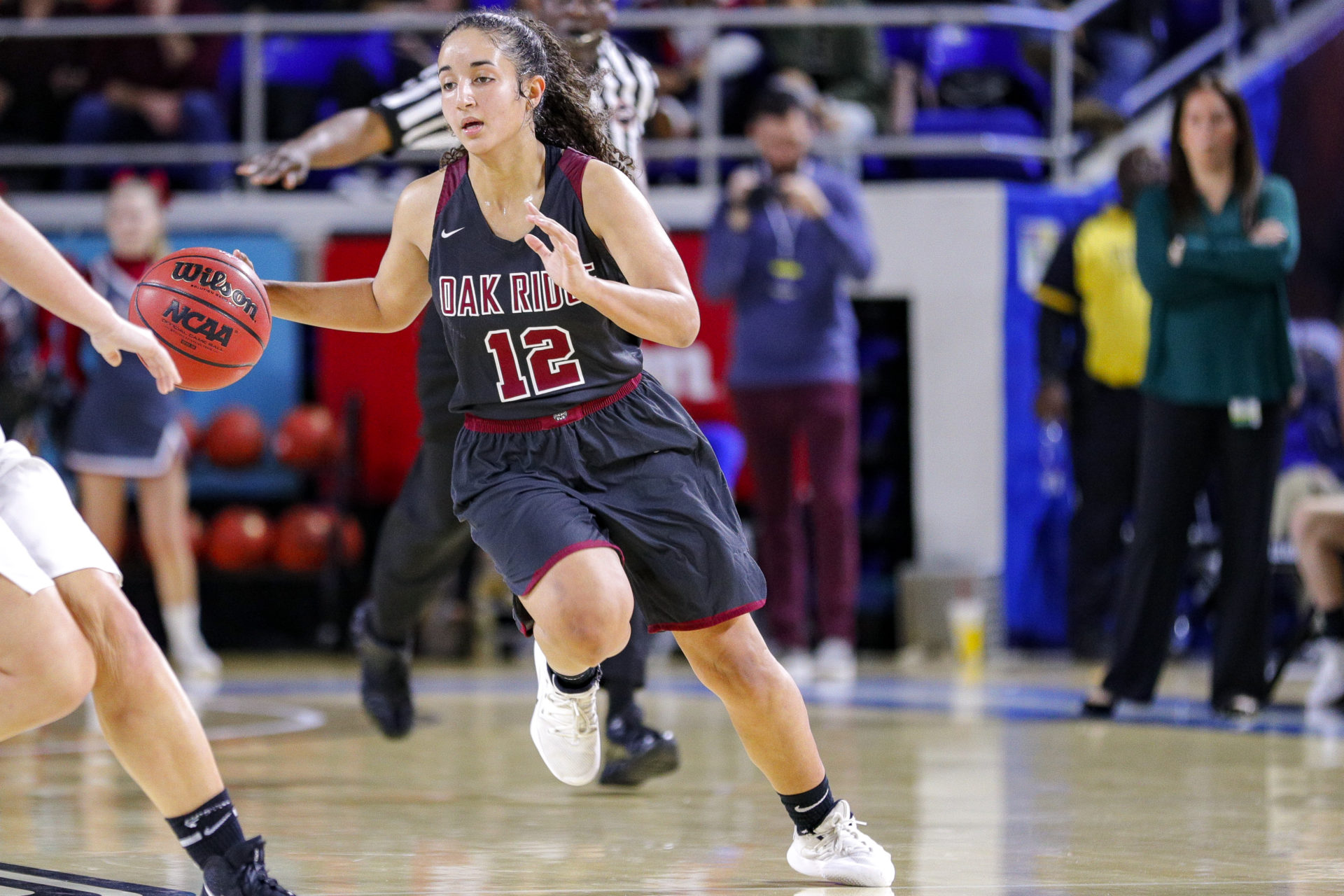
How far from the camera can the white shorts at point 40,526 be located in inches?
109

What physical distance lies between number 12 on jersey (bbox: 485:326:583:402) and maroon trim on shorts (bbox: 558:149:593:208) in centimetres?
26

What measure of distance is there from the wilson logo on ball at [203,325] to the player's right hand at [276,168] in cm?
79

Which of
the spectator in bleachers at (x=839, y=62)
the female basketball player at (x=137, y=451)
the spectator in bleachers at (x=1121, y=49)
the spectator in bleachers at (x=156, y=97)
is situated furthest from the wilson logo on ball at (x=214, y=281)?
the spectator in bleachers at (x=1121, y=49)

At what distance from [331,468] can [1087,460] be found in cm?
378

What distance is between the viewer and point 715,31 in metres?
9.93

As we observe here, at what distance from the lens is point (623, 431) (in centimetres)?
335

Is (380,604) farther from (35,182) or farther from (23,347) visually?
(35,182)

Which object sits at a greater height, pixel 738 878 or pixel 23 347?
pixel 23 347

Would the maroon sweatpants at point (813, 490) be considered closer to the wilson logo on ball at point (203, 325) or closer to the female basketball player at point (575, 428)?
the female basketball player at point (575, 428)

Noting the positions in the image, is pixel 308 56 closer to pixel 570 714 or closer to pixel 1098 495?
pixel 1098 495

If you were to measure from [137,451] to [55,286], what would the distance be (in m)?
5.34

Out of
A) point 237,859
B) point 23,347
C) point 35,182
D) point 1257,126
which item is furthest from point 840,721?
point 35,182

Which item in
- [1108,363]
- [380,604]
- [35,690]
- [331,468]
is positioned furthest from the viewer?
[331,468]

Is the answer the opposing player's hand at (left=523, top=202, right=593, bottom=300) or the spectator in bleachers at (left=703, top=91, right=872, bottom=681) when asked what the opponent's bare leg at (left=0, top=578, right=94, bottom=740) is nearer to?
the opposing player's hand at (left=523, top=202, right=593, bottom=300)
